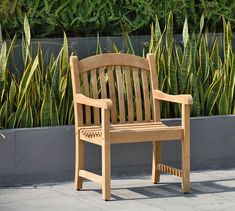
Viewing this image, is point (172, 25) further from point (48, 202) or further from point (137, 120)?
point (48, 202)

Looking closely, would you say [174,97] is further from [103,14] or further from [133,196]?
[103,14]

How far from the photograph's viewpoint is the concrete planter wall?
735 centimetres

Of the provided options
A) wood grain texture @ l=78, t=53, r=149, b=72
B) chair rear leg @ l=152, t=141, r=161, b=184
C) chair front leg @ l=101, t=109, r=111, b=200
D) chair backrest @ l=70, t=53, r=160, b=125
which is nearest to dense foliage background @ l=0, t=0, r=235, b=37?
chair backrest @ l=70, t=53, r=160, b=125

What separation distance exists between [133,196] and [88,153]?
0.78 m

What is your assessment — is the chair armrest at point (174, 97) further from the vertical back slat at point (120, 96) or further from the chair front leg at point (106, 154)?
the chair front leg at point (106, 154)

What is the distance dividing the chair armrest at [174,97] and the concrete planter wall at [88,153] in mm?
534

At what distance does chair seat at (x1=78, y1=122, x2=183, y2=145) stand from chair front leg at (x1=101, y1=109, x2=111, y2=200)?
0.06 meters

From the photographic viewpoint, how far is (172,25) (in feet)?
27.1

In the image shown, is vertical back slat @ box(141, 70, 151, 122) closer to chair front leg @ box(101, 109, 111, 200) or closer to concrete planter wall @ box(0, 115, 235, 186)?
concrete planter wall @ box(0, 115, 235, 186)

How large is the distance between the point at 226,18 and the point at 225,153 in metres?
1.42

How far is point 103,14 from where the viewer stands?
8.45 metres

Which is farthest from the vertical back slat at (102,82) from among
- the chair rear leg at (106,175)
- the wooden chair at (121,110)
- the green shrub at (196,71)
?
the green shrub at (196,71)

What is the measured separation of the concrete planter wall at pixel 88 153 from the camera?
735cm

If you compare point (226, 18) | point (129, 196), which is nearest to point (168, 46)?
point (226, 18)
